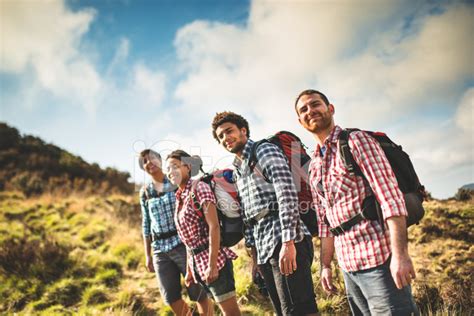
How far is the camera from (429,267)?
5.08 metres

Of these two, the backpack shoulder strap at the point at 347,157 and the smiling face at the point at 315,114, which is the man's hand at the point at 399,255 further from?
the smiling face at the point at 315,114

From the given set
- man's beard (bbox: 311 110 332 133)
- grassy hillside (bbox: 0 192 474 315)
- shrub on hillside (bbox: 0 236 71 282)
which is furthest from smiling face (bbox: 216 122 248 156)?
shrub on hillside (bbox: 0 236 71 282)

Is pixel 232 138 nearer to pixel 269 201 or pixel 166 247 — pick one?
pixel 269 201

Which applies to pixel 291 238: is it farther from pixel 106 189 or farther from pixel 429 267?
pixel 106 189

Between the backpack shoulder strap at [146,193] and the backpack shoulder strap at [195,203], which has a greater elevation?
the backpack shoulder strap at [146,193]

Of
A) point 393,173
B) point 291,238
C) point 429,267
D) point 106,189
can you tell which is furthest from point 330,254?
point 106,189

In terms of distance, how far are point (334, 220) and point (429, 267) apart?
462 centimetres

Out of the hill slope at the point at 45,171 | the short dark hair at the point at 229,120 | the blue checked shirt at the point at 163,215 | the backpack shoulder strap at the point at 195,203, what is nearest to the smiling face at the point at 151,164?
the blue checked shirt at the point at 163,215

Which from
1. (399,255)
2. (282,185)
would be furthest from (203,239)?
(399,255)

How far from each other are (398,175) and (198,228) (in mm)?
1741

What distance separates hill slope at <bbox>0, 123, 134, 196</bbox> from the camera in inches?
665

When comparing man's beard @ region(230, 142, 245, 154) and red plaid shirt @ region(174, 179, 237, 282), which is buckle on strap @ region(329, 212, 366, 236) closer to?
man's beard @ region(230, 142, 245, 154)

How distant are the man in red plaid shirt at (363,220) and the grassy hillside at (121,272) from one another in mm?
2356

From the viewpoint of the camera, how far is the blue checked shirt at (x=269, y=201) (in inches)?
79.4
